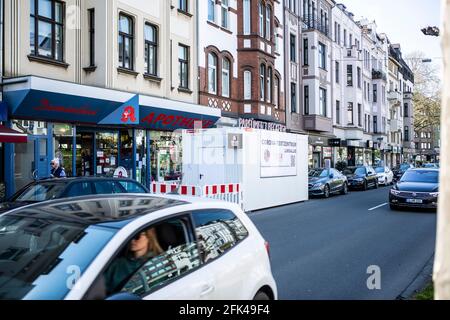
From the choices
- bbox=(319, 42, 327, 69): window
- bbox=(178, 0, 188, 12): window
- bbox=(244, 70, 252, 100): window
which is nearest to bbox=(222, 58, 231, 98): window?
bbox=(244, 70, 252, 100): window

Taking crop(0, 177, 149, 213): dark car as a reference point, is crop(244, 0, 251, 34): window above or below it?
above

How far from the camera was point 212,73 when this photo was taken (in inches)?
906

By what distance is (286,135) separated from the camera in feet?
57.9

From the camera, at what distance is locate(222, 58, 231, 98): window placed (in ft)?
77.9

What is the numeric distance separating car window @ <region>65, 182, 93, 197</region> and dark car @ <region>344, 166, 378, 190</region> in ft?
65.1

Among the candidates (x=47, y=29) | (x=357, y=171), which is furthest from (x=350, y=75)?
(x=47, y=29)

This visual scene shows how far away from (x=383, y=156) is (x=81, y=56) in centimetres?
4969

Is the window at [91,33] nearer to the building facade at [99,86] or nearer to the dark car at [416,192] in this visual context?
the building facade at [99,86]

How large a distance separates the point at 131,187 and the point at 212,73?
13.8 m

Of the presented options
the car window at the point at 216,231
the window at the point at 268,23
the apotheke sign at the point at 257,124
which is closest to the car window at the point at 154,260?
the car window at the point at 216,231

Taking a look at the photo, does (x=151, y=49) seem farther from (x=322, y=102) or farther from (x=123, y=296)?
(x=322, y=102)

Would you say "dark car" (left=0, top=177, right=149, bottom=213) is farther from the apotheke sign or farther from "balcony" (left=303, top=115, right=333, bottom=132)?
"balcony" (left=303, top=115, right=333, bottom=132)

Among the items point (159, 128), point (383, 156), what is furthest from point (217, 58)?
point (383, 156)
